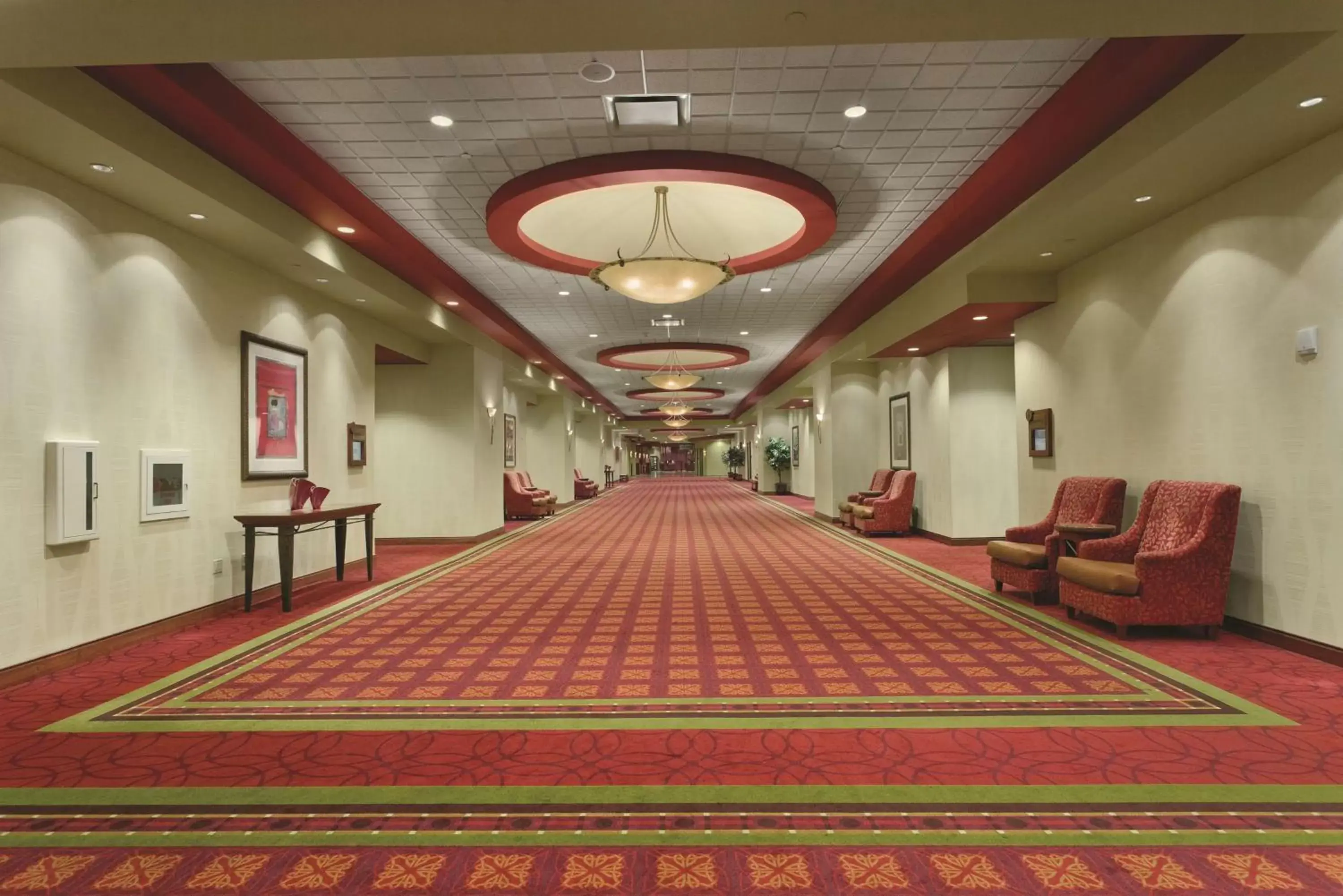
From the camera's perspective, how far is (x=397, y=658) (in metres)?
4.47

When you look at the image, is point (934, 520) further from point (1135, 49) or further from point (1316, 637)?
point (1135, 49)

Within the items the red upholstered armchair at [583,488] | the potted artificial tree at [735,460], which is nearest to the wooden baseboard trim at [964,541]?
→ the red upholstered armchair at [583,488]

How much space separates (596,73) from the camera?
4.20 meters

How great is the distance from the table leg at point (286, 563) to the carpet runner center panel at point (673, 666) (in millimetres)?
286

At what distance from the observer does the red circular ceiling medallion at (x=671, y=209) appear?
17.6 feet

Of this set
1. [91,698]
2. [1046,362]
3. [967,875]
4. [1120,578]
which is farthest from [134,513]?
[1046,362]

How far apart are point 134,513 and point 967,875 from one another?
5469mm

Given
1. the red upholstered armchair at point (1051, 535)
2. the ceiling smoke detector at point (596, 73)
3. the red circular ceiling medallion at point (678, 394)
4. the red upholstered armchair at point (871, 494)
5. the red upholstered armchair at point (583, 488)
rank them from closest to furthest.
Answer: the ceiling smoke detector at point (596, 73) < the red upholstered armchair at point (1051, 535) < the red upholstered armchair at point (871, 494) < the red circular ceiling medallion at point (678, 394) < the red upholstered armchair at point (583, 488)

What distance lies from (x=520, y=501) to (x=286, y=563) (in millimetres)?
8837

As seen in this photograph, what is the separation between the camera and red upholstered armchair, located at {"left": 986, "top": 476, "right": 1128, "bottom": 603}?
5.89 meters

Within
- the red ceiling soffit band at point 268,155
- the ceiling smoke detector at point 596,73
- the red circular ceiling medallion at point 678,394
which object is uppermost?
the ceiling smoke detector at point 596,73

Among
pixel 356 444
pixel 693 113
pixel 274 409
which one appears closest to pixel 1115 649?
pixel 693 113

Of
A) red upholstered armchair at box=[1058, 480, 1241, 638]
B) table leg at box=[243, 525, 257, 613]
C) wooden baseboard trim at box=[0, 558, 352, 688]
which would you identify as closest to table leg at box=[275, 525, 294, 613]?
table leg at box=[243, 525, 257, 613]

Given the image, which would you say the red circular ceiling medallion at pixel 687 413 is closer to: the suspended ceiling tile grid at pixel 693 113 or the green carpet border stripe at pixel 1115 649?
the green carpet border stripe at pixel 1115 649
